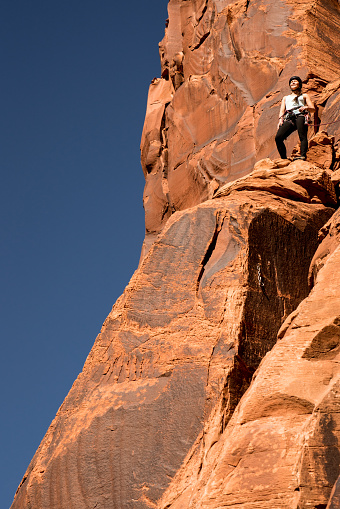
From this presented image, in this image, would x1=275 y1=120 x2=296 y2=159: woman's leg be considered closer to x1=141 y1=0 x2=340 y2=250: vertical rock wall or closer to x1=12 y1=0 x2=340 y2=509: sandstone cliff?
x1=12 y1=0 x2=340 y2=509: sandstone cliff

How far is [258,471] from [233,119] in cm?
1174

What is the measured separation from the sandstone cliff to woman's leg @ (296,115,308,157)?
200mm

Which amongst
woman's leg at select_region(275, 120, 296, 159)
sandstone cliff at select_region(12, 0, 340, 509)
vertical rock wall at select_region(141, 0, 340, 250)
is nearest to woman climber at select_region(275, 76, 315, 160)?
woman's leg at select_region(275, 120, 296, 159)

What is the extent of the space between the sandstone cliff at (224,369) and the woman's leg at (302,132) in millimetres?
200

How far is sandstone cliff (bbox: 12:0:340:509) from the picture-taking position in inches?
251

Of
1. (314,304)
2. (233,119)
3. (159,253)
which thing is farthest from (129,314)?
(233,119)

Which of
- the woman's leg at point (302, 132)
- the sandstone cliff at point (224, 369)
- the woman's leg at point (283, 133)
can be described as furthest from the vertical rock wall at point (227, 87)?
the sandstone cliff at point (224, 369)

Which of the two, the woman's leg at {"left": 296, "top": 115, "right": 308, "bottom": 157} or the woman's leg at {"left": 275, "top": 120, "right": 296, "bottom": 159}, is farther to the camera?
the woman's leg at {"left": 275, "top": 120, "right": 296, "bottom": 159}

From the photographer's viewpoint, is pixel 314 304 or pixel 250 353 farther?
pixel 250 353

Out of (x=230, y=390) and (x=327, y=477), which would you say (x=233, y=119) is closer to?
(x=230, y=390)

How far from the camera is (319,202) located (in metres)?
11.4

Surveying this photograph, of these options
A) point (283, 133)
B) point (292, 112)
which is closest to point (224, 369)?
point (283, 133)

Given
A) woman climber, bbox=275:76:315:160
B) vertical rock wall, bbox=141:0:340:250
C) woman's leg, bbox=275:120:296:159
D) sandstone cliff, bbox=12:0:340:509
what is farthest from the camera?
vertical rock wall, bbox=141:0:340:250

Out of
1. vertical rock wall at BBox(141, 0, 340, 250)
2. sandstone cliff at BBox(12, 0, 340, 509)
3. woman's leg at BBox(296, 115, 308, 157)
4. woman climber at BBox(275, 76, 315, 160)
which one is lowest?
sandstone cliff at BBox(12, 0, 340, 509)
